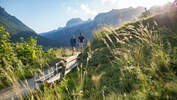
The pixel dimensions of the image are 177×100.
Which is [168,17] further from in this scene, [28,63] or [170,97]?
[28,63]

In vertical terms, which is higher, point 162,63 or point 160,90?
point 162,63

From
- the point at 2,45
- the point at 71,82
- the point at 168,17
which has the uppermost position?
the point at 168,17

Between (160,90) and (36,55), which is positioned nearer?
(160,90)

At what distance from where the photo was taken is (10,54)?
18.5 feet

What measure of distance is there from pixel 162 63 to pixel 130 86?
820 mm

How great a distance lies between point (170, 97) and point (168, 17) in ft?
24.3

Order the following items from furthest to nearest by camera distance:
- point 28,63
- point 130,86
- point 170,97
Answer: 1. point 28,63
2. point 130,86
3. point 170,97

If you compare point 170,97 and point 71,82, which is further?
point 71,82

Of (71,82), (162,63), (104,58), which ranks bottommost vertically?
(71,82)

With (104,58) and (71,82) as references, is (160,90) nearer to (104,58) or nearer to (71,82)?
(71,82)

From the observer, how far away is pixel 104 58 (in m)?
5.71

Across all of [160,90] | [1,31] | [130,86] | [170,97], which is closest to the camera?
[170,97]

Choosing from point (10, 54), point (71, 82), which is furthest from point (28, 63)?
point (71, 82)

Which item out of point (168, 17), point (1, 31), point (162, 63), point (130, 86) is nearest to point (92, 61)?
point (130, 86)
